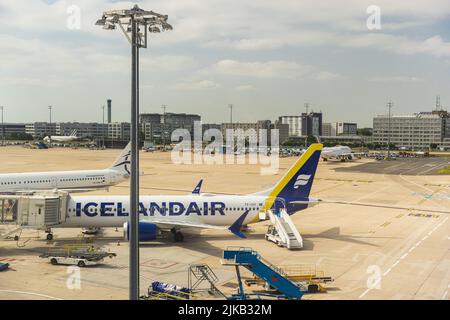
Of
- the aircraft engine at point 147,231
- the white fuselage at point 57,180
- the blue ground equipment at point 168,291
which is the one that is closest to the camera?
the blue ground equipment at point 168,291

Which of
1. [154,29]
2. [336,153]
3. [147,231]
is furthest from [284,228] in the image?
[336,153]

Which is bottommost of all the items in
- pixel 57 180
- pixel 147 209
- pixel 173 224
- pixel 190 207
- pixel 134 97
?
pixel 173 224

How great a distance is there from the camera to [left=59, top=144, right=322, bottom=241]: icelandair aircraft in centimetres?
4356

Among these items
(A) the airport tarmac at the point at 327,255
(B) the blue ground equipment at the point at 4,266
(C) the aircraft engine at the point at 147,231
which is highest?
(C) the aircraft engine at the point at 147,231

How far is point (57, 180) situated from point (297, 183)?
38.9 metres

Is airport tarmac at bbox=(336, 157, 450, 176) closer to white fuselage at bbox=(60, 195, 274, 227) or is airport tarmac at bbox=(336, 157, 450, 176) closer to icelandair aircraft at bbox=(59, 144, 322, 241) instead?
icelandair aircraft at bbox=(59, 144, 322, 241)

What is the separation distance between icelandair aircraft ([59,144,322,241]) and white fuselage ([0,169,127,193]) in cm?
2699

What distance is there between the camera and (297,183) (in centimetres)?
4659

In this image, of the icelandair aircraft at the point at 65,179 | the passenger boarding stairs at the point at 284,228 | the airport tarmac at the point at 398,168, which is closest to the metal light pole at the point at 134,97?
the passenger boarding stairs at the point at 284,228

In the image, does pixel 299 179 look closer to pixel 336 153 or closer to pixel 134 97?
pixel 134 97

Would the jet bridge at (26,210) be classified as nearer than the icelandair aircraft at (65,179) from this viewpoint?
Yes

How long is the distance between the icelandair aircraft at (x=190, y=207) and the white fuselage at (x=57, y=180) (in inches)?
1063

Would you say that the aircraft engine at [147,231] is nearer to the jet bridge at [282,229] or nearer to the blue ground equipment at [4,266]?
the blue ground equipment at [4,266]

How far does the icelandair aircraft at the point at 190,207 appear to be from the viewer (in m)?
43.6
